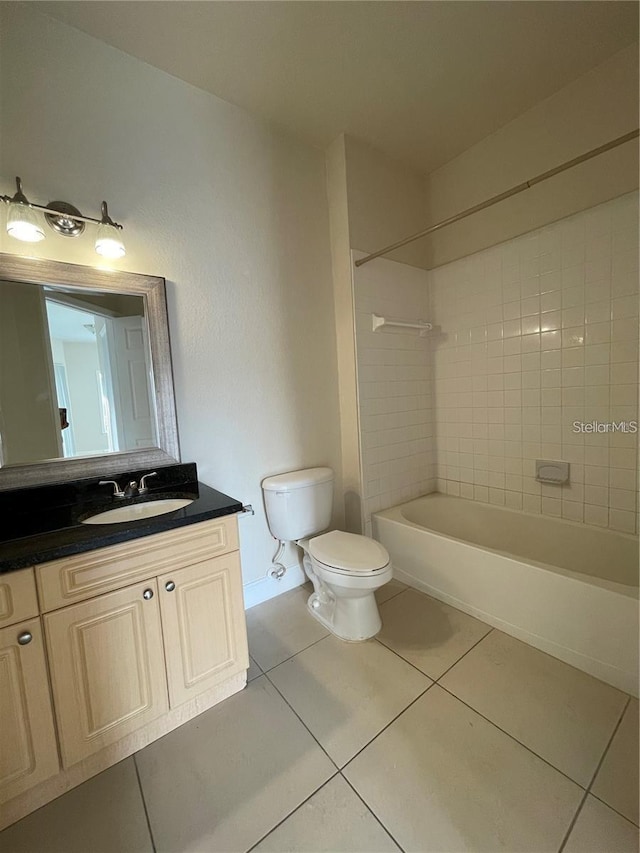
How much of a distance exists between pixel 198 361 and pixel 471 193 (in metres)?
2.07

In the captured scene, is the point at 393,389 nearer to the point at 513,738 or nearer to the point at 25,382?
the point at 513,738

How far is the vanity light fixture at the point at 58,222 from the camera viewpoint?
1.22 meters

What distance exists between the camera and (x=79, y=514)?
4.14ft

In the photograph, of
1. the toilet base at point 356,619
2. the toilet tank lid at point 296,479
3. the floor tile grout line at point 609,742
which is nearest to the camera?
the floor tile grout line at point 609,742

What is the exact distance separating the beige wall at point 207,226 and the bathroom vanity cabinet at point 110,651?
24.8 inches

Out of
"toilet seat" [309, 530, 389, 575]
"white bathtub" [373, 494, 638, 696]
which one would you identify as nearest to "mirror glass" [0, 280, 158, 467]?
"toilet seat" [309, 530, 389, 575]

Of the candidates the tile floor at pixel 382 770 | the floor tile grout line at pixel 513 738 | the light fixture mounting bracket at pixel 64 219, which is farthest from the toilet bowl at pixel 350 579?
the light fixture mounting bracket at pixel 64 219

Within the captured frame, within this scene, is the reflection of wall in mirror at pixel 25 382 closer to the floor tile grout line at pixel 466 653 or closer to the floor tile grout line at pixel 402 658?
the floor tile grout line at pixel 402 658

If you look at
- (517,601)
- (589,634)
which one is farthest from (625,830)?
(517,601)

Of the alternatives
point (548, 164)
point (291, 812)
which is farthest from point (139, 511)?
point (548, 164)

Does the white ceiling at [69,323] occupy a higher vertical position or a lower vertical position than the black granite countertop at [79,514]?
higher

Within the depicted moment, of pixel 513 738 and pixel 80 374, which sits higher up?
pixel 80 374

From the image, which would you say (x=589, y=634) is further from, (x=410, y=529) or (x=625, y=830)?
(x=410, y=529)

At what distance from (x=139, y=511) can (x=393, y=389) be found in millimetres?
1662
